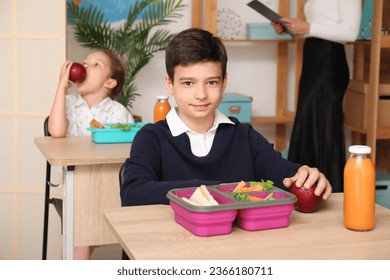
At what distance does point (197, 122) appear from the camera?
2.21 m

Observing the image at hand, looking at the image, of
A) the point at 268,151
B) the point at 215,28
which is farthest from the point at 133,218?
the point at 215,28

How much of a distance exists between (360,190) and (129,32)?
3.22m

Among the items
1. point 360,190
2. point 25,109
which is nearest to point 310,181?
point 360,190

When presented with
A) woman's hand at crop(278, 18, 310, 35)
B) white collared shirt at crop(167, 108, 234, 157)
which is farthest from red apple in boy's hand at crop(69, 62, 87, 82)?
woman's hand at crop(278, 18, 310, 35)

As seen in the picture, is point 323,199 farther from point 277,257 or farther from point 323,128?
point 323,128

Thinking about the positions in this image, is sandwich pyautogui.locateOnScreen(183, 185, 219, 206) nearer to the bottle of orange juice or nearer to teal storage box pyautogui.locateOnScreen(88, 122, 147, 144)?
the bottle of orange juice

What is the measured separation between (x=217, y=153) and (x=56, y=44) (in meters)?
1.83

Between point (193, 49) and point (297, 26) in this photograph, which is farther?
point (297, 26)

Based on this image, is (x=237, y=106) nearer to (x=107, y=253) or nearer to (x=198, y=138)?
(x=107, y=253)

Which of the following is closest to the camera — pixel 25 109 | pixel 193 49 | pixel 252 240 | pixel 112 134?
pixel 252 240

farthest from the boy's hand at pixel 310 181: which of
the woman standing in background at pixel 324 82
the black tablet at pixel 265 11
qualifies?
the black tablet at pixel 265 11

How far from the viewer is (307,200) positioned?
5.85 ft

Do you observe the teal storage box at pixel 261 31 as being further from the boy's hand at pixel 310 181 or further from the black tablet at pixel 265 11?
the boy's hand at pixel 310 181

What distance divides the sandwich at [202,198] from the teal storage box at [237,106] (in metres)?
3.11
